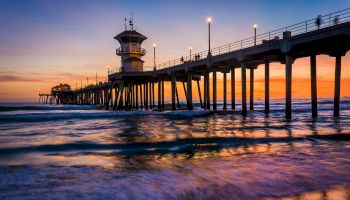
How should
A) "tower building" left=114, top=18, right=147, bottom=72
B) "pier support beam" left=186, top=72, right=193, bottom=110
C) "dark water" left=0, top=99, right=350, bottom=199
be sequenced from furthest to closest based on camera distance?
"tower building" left=114, top=18, right=147, bottom=72 < "pier support beam" left=186, top=72, right=193, bottom=110 < "dark water" left=0, top=99, right=350, bottom=199

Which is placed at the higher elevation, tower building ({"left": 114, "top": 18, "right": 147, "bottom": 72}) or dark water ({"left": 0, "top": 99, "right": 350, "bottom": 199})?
tower building ({"left": 114, "top": 18, "right": 147, "bottom": 72})

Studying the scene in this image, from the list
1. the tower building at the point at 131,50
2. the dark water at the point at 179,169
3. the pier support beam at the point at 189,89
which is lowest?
the dark water at the point at 179,169

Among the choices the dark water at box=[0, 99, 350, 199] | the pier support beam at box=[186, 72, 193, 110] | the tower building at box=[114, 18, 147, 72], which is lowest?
the dark water at box=[0, 99, 350, 199]

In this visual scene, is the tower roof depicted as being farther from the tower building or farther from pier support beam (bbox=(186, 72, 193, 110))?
pier support beam (bbox=(186, 72, 193, 110))

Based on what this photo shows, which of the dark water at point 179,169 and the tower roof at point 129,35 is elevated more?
the tower roof at point 129,35

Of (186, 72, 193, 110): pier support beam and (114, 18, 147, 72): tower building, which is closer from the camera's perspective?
(186, 72, 193, 110): pier support beam

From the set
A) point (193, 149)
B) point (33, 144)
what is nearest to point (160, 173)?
point (193, 149)

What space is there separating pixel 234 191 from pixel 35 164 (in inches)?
223

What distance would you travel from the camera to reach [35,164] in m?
8.38

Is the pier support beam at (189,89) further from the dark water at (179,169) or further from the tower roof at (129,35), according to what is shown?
the dark water at (179,169)

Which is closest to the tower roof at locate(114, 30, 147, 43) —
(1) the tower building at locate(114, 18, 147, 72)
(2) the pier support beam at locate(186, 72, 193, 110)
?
(1) the tower building at locate(114, 18, 147, 72)

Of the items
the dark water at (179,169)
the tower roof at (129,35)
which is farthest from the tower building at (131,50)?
the dark water at (179,169)

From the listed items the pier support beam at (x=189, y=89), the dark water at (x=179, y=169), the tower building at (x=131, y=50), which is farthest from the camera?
the tower building at (x=131, y=50)

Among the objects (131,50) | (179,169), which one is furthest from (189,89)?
(179,169)
